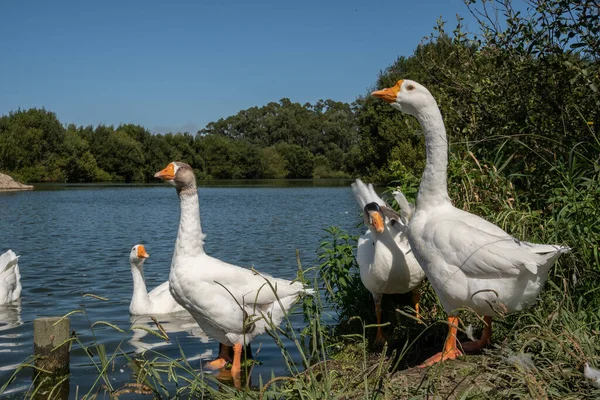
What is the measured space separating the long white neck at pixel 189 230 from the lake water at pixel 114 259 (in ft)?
3.65

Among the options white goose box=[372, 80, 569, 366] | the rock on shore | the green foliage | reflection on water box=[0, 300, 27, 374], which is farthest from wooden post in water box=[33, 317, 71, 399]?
the rock on shore

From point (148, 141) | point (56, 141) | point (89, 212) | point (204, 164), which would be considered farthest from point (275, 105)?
point (89, 212)

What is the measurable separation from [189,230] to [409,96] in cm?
270

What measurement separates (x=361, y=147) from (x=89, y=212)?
22.9 metres

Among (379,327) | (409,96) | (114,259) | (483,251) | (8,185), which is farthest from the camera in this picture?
(8,185)

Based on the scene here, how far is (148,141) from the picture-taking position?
319ft

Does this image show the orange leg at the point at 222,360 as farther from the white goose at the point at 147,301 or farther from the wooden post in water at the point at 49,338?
the white goose at the point at 147,301

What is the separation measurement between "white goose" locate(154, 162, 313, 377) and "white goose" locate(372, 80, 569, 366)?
1.78 meters

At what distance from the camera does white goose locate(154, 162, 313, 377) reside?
654 cm

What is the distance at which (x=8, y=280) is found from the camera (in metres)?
11.2

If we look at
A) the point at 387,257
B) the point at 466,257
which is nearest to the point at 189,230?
the point at 387,257

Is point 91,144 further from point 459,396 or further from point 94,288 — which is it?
point 459,396

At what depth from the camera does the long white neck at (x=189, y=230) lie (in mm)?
6676

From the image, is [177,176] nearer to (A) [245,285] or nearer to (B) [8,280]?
(A) [245,285]
